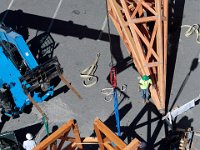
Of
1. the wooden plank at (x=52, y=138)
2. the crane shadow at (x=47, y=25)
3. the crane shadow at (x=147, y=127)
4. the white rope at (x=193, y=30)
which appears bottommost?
the crane shadow at (x=147, y=127)

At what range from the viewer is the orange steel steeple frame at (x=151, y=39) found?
23.2 m

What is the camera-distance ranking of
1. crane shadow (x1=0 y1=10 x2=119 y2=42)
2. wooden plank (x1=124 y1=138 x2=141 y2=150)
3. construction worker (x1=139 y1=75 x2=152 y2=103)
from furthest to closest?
crane shadow (x1=0 y1=10 x2=119 y2=42) < construction worker (x1=139 y1=75 x2=152 y2=103) < wooden plank (x1=124 y1=138 x2=141 y2=150)

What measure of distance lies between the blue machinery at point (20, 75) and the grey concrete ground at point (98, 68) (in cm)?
72

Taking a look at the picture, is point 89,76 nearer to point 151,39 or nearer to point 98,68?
point 98,68

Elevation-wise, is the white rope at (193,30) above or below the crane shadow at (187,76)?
above

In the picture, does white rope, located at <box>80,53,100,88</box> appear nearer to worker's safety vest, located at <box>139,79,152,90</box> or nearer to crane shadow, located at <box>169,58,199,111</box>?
worker's safety vest, located at <box>139,79,152,90</box>

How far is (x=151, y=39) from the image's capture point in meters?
23.7

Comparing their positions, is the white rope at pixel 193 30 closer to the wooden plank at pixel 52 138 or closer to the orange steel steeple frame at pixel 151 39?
→ the orange steel steeple frame at pixel 151 39

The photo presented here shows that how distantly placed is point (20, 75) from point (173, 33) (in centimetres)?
895

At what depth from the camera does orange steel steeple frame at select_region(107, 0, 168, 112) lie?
2319 cm

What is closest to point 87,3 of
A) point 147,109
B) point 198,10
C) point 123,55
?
point 123,55

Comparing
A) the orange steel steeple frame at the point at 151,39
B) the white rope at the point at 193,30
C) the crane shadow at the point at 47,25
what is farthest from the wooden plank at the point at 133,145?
the white rope at the point at 193,30

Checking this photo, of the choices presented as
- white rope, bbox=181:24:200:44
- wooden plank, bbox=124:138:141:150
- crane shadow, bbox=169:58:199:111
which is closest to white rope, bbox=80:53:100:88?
crane shadow, bbox=169:58:199:111

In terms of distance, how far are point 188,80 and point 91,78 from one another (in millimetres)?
5006
